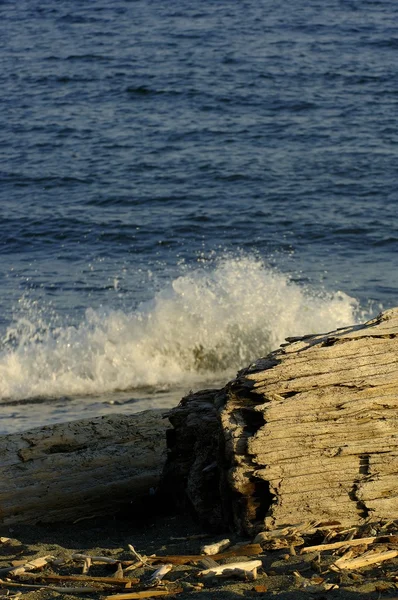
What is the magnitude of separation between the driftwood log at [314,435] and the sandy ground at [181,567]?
0.21 m

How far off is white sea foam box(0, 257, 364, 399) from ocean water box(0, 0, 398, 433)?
0.02 metres

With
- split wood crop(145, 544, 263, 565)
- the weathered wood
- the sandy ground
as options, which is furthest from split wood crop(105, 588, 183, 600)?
the weathered wood

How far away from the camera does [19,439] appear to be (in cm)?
437

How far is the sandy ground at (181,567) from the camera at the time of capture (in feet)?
9.55

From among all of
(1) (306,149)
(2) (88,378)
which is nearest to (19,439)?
(2) (88,378)

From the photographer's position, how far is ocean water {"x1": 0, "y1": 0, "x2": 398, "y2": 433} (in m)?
8.39

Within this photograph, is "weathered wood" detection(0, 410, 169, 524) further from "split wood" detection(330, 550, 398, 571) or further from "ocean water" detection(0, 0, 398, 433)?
"ocean water" detection(0, 0, 398, 433)

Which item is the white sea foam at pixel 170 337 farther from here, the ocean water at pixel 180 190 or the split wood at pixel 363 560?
the split wood at pixel 363 560

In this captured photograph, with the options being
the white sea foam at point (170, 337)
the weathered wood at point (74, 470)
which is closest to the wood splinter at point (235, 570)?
the weathered wood at point (74, 470)

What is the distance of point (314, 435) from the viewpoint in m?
3.46

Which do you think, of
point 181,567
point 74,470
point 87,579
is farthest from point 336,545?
point 74,470

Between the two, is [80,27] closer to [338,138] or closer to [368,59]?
[368,59]

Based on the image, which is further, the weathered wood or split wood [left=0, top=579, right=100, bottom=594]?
the weathered wood

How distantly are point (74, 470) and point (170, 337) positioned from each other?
13.9 ft
